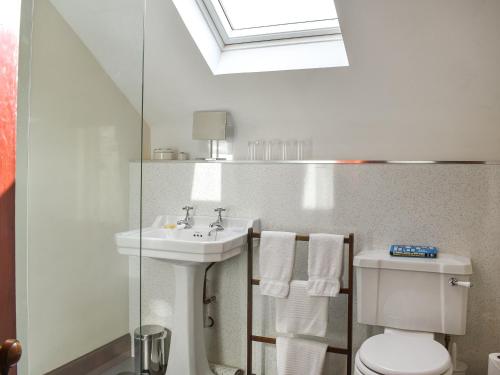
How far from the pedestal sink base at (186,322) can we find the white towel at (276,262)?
35 centimetres

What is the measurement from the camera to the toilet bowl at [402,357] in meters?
1.70

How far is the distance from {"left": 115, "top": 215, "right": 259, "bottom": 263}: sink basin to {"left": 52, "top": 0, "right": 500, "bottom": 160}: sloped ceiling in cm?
47

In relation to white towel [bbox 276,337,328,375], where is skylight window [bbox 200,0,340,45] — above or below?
above

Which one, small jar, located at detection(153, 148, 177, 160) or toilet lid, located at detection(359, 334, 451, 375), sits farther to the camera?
small jar, located at detection(153, 148, 177, 160)

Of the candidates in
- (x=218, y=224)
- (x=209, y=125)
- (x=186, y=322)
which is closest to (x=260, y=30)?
(x=209, y=125)

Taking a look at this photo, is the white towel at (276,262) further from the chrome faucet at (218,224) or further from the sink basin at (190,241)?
the chrome faucet at (218,224)

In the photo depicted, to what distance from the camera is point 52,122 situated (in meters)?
1.21

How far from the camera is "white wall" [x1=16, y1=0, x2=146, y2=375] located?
116cm

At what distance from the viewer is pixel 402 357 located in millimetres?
1789

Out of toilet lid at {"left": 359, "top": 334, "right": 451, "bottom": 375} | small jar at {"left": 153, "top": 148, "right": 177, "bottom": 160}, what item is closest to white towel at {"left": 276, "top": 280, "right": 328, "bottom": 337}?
toilet lid at {"left": 359, "top": 334, "right": 451, "bottom": 375}

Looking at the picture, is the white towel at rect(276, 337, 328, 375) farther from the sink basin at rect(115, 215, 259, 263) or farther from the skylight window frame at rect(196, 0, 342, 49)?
the skylight window frame at rect(196, 0, 342, 49)


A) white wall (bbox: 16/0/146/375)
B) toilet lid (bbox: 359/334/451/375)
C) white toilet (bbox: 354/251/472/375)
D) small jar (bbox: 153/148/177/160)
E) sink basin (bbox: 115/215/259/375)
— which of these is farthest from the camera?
small jar (bbox: 153/148/177/160)

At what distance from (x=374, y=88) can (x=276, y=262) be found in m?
1.05

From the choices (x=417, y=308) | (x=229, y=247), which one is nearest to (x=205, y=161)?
(x=229, y=247)
